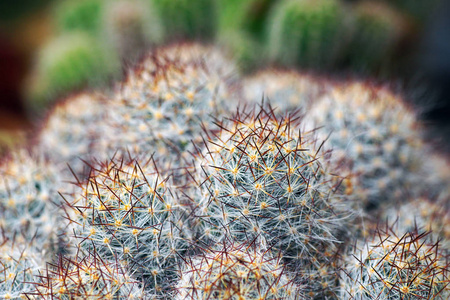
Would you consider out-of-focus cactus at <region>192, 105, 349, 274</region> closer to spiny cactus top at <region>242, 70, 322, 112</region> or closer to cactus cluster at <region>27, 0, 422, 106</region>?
spiny cactus top at <region>242, 70, 322, 112</region>

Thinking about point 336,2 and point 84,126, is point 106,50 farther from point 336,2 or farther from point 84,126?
point 336,2

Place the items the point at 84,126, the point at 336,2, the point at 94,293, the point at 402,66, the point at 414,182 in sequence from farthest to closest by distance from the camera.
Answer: the point at 402,66 → the point at 336,2 → the point at 84,126 → the point at 414,182 → the point at 94,293

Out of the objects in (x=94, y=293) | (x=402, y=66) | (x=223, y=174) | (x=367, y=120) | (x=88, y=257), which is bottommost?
(x=94, y=293)

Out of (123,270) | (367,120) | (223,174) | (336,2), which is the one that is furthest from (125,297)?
(336,2)

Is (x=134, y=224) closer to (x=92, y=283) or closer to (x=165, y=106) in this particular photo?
(x=92, y=283)

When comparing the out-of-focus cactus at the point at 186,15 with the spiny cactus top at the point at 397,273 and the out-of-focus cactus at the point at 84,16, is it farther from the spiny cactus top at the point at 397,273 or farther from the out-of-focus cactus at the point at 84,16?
the spiny cactus top at the point at 397,273


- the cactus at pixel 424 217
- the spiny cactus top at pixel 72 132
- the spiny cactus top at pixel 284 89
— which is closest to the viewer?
the cactus at pixel 424 217

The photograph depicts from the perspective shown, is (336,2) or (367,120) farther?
(336,2)

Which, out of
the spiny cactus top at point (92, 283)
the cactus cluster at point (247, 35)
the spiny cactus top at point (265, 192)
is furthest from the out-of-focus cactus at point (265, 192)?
the cactus cluster at point (247, 35)
